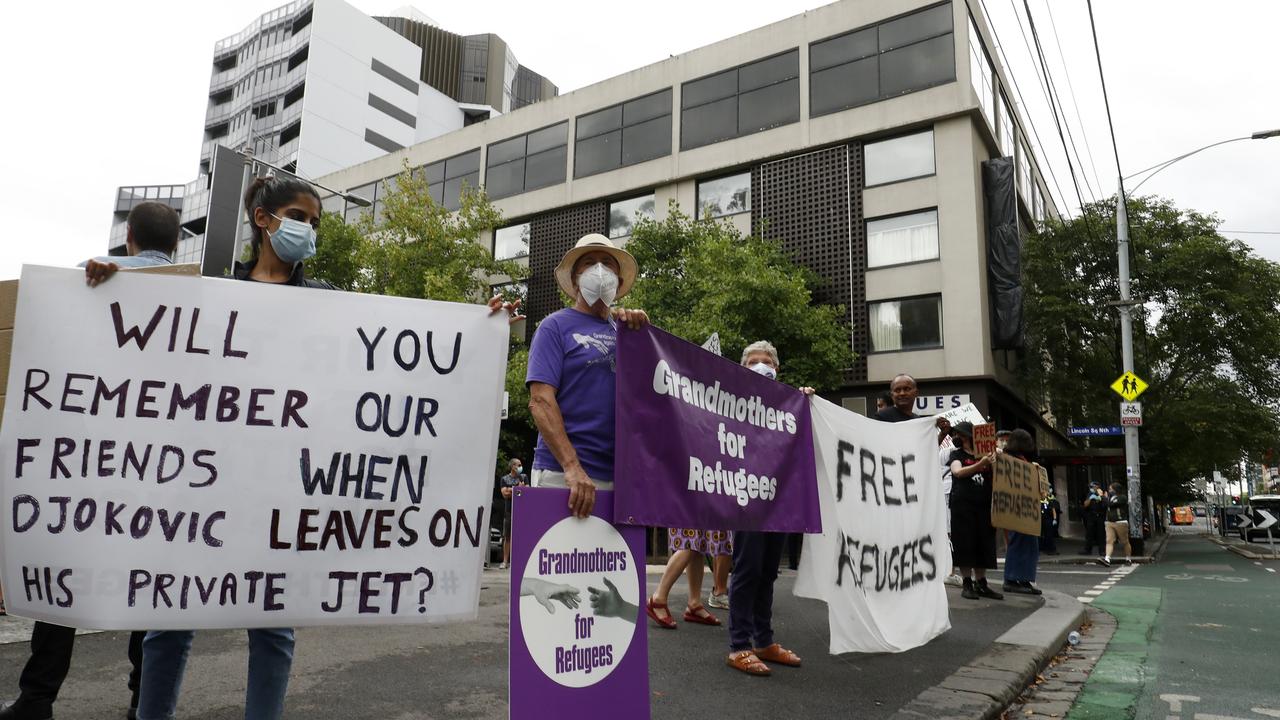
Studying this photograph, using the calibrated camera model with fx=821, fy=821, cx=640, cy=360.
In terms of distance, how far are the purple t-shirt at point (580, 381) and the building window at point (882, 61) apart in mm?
22349

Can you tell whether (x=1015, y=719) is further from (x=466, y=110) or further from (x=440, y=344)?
(x=466, y=110)

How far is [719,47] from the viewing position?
2722 centimetres

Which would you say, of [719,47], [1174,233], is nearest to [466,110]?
[719,47]

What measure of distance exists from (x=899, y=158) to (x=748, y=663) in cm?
2167

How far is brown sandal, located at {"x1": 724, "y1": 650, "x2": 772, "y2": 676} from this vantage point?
4105 mm

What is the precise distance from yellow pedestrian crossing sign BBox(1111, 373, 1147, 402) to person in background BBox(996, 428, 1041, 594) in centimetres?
1181

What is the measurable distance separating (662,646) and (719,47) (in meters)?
25.6

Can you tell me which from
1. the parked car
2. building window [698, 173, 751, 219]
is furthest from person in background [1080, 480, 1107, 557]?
building window [698, 173, 751, 219]

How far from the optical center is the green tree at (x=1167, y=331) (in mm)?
21547

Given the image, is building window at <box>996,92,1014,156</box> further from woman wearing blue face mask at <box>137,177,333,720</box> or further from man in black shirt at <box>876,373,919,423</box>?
woman wearing blue face mask at <box>137,177,333,720</box>

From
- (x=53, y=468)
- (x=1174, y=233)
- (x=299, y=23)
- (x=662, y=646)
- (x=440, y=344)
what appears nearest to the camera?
(x=53, y=468)

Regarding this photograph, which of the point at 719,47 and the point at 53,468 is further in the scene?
the point at 719,47

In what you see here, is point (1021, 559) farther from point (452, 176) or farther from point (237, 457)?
point (452, 176)

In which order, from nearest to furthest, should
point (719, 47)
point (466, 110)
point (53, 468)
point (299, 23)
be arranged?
point (53, 468) < point (719, 47) < point (299, 23) < point (466, 110)
